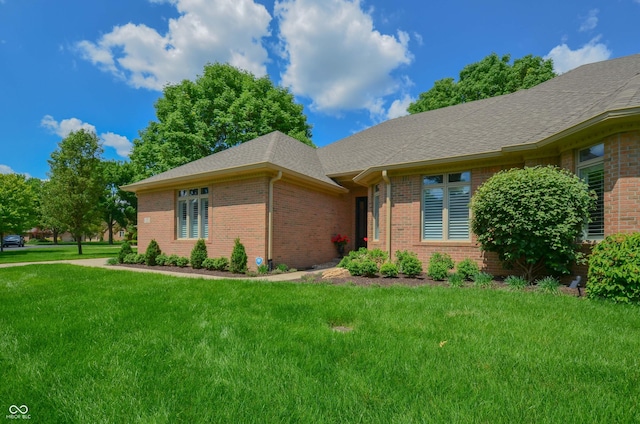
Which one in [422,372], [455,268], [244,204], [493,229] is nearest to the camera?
[422,372]

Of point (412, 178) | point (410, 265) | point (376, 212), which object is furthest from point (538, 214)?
point (376, 212)

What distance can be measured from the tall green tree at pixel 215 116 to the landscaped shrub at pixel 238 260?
14.4 meters

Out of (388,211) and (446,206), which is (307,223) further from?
(446,206)

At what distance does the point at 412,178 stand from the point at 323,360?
765 cm

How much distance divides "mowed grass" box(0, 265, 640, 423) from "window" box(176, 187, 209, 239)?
22.5 feet

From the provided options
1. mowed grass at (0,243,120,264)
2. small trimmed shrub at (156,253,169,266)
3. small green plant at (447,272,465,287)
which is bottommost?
mowed grass at (0,243,120,264)

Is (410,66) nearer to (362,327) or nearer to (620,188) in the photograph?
(620,188)

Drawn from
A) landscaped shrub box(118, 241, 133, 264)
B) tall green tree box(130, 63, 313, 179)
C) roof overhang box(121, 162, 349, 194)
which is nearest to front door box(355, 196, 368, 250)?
roof overhang box(121, 162, 349, 194)

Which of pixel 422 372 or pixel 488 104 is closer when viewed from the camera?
pixel 422 372

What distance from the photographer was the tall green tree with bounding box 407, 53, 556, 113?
2272cm

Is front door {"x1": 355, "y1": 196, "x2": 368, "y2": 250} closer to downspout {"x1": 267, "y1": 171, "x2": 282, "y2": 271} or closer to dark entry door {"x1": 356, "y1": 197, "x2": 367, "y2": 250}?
dark entry door {"x1": 356, "y1": 197, "x2": 367, "y2": 250}

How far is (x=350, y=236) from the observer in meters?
14.0

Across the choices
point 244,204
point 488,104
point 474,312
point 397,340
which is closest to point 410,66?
point 488,104

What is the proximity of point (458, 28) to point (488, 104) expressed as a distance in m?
3.64
